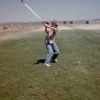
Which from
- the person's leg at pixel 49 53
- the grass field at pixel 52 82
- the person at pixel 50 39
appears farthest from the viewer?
the person's leg at pixel 49 53

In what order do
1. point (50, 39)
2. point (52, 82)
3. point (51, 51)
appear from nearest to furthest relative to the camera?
point (52, 82)
point (50, 39)
point (51, 51)

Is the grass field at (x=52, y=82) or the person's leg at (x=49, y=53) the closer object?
the grass field at (x=52, y=82)

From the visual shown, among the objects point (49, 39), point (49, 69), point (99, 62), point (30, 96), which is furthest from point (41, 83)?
point (99, 62)

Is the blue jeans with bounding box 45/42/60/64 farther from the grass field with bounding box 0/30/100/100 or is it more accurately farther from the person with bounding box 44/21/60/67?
the grass field with bounding box 0/30/100/100

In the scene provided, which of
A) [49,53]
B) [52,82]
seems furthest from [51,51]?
[52,82]

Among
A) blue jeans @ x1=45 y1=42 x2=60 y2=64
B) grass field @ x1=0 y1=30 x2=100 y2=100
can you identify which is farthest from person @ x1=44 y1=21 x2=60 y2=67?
grass field @ x1=0 y1=30 x2=100 y2=100

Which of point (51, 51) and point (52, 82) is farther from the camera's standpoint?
point (51, 51)

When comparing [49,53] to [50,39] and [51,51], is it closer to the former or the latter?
[51,51]

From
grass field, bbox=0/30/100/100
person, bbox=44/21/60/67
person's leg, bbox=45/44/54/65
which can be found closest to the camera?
grass field, bbox=0/30/100/100

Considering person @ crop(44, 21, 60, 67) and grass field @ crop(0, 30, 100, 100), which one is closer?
grass field @ crop(0, 30, 100, 100)

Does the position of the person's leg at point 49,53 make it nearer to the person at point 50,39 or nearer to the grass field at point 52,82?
the person at point 50,39

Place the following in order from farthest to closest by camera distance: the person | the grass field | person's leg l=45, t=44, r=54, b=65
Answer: person's leg l=45, t=44, r=54, b=65
the person
the grass field

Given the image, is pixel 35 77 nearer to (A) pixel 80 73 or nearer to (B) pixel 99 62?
(A) pixel 80 73

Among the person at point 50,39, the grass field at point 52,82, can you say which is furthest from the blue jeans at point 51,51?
the grass field at point 52,82
